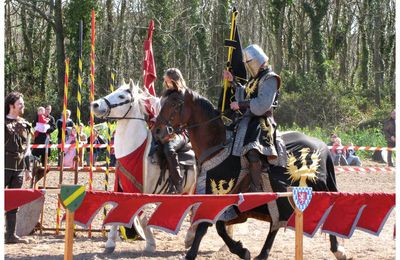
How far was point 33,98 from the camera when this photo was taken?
33.9 m

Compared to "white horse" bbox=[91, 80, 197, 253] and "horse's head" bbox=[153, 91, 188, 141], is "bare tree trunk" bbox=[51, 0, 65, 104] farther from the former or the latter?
"horse's head" bbox=[153, 91, 188, 141]

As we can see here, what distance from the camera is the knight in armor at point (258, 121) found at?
7176 millimetres

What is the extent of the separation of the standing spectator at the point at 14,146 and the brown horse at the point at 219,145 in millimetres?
1868

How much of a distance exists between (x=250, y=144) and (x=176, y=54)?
30.1 metres

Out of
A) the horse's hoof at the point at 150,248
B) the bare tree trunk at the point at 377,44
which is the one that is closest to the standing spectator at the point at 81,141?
the horse's hoof at the point at 150,248

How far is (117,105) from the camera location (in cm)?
827

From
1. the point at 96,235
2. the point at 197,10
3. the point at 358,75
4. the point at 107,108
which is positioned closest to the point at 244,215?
the point at 107,108

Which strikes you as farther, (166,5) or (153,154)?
(166,5)

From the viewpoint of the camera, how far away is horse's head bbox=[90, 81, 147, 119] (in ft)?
26.7

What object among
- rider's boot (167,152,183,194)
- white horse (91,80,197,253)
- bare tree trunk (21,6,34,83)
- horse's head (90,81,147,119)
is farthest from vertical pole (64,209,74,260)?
bare tree trunk (21,6,34,83)

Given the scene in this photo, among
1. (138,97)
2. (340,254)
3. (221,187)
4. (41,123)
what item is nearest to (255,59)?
(221,187)

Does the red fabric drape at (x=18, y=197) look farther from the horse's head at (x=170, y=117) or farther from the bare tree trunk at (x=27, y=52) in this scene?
the bare tree trunk at (x=27, y=52)

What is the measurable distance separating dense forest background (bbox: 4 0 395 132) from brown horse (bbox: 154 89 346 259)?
79.2ft

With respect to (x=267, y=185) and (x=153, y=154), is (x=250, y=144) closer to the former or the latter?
(x=267, y=185)
